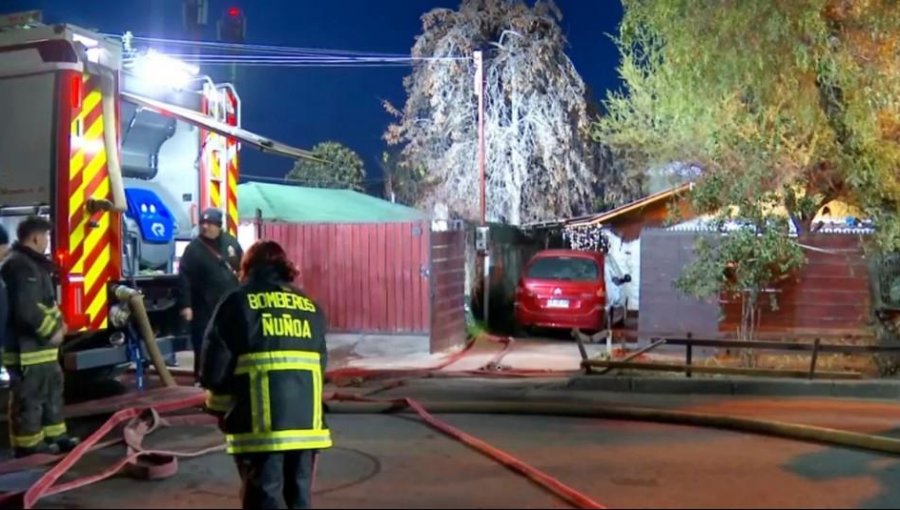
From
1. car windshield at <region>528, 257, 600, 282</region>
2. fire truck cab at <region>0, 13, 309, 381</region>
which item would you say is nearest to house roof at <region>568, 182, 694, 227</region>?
car windshield at <region>528, 257, 600, 282</region>

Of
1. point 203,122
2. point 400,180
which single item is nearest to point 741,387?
point 203,122

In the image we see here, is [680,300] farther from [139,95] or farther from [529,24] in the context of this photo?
[529,24]

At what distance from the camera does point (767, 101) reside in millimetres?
10727

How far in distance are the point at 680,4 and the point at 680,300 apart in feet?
15.2

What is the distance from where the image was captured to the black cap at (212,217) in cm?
823

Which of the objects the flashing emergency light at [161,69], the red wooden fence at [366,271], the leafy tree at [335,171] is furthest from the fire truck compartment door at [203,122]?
the leafy tree at [335,171]

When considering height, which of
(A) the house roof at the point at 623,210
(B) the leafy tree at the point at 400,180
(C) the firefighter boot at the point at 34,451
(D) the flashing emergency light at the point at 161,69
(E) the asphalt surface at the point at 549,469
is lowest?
(E) the asphalt surface at the point at 549,469

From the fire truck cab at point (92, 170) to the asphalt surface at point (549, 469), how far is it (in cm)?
99

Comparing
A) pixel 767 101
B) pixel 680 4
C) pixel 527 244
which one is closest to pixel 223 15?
pixel 680 4

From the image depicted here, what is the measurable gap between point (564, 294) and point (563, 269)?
0.63 metres

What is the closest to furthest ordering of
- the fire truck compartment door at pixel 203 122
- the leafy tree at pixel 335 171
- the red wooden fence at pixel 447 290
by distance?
the fire truck compartment door at pixel 203 122, the red wooden fence at pixel 447 290, the leafy tree at pixel 335 171

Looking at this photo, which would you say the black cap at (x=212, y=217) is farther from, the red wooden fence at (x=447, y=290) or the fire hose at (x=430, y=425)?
the red wooden fence at (x=447, y=290)

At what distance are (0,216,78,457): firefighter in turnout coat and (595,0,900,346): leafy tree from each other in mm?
7182

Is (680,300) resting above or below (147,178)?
below
